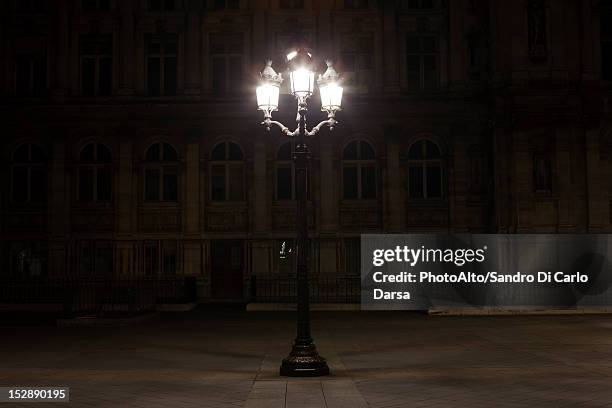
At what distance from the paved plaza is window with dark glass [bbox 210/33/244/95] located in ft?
42.2

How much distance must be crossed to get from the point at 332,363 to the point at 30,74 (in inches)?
944

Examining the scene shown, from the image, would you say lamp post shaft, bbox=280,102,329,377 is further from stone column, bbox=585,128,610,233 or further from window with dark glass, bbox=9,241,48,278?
window with dark glass, bbox=9,241,48,278

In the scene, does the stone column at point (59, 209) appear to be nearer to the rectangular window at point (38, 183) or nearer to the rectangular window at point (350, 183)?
the rectangular window at point (38, 183)

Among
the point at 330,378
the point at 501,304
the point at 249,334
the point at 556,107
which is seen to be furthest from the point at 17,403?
the point at 556,107

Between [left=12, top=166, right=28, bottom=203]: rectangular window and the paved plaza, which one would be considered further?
[left=12, top=166, right=28, bottom=203]: rectangular window

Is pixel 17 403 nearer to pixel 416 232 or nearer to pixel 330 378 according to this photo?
pixel 330 378

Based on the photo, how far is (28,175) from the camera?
3188 cm

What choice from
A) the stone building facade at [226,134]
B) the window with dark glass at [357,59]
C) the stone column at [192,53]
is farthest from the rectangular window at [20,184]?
the window with dark glass at [357,59]

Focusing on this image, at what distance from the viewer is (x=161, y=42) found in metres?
32.2

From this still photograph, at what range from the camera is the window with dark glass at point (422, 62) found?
3244 centimetres

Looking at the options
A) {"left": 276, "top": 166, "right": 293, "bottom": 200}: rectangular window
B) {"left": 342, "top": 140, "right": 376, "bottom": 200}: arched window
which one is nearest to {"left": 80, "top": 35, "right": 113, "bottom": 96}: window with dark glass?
{"left": 276, "top": 166, "right": 293, "bottom": 200}: rectangular window

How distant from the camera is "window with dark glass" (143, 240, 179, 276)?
3131 cm

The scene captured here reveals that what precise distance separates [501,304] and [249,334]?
11.6 m

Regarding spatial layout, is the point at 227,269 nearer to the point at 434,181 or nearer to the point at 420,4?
the point at 434,181
